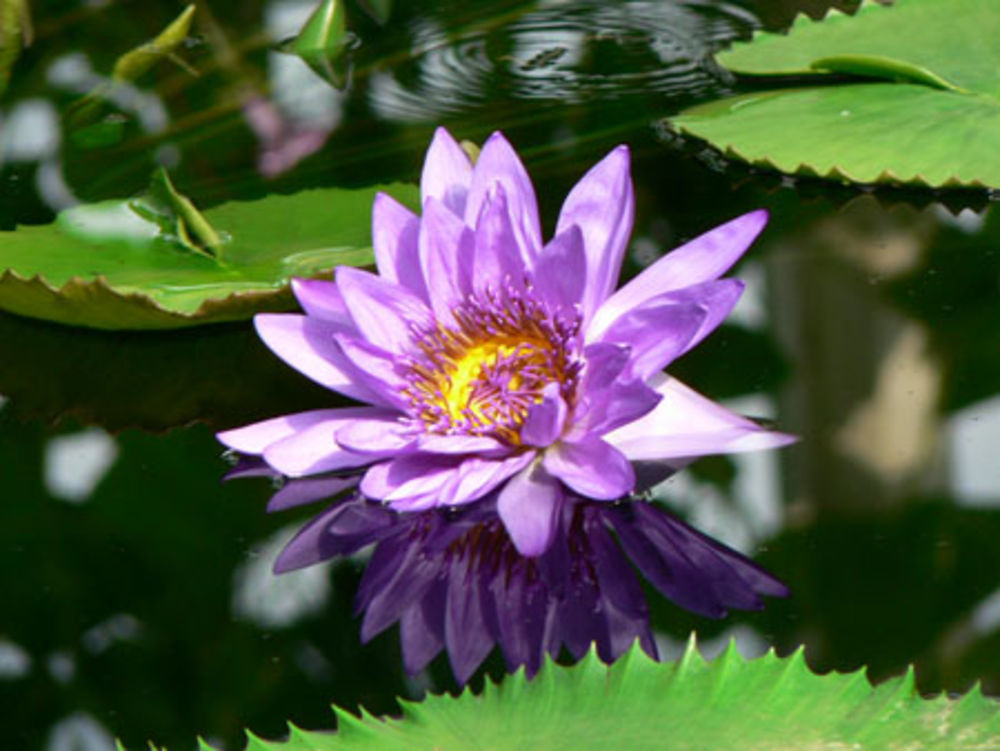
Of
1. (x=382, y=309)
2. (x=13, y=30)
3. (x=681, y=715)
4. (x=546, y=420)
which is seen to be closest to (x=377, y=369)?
(x=382, y=309)

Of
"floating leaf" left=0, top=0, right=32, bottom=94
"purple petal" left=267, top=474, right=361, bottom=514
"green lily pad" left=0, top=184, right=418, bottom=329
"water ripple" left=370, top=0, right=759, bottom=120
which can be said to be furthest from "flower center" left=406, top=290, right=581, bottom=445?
"floating leaf" left=0, top=0, right=32, bottom=94

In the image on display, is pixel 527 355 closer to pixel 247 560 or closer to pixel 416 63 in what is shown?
pixel 247 560

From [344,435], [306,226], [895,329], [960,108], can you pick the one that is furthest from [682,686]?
[960,108]

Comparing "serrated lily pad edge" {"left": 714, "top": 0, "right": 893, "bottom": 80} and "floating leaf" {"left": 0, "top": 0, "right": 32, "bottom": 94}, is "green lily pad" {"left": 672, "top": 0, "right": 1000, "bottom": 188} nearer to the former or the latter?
"serrated lily pad edge" {"left": 714, "top": 0, "right": 893, "bottom": 80}

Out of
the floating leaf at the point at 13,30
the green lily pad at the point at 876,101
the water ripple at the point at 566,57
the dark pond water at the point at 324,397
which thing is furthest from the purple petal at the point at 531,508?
the floating leaf at the point at 13,30

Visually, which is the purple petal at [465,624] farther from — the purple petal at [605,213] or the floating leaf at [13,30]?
the floating leaf at [13,30]

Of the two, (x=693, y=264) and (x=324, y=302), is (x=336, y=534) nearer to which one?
(x=324, y=302)
